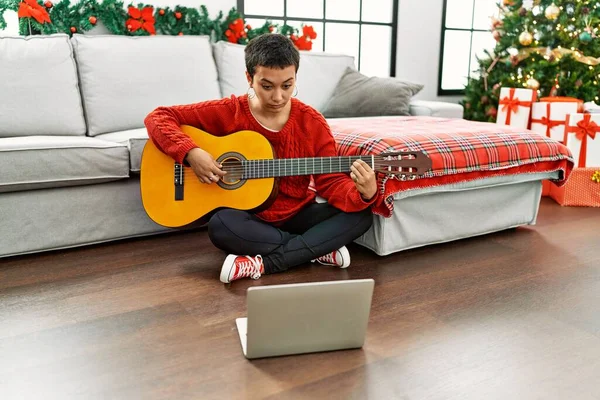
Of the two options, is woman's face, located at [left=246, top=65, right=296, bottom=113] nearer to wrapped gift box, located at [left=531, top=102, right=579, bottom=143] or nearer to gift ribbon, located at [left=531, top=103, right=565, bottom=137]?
wrapped gift box, located at [left=531, top=102, right=579, bottom=143]

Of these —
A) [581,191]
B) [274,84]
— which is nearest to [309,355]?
[274,84]

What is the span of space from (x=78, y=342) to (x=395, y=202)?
115 cm

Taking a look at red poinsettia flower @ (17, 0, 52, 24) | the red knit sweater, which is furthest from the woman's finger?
red poinsettia flower @ (17, 0, 52, 24)

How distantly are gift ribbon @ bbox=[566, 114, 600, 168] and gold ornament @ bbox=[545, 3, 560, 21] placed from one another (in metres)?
1.10

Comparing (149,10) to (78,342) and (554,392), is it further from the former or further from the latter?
(554,392)

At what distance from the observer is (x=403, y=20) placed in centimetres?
396

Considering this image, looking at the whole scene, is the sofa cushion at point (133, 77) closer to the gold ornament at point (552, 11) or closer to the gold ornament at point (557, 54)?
the gold ornament at point (557, 54)

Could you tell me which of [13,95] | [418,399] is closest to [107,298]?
[418,399]

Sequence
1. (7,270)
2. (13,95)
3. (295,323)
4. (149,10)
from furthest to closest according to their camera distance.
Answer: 1. (149,10)
2. (13,95)
3. (7,270)
4. (295,323)

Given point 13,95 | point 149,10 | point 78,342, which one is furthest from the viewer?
point 149,10

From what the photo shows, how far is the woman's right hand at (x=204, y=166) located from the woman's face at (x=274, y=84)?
0.85ft

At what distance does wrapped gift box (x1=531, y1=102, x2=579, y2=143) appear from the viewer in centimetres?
315

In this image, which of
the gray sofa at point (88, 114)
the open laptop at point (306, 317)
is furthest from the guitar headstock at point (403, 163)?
the gray sofa at point (88, 114)

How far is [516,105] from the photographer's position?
11.3 ft
